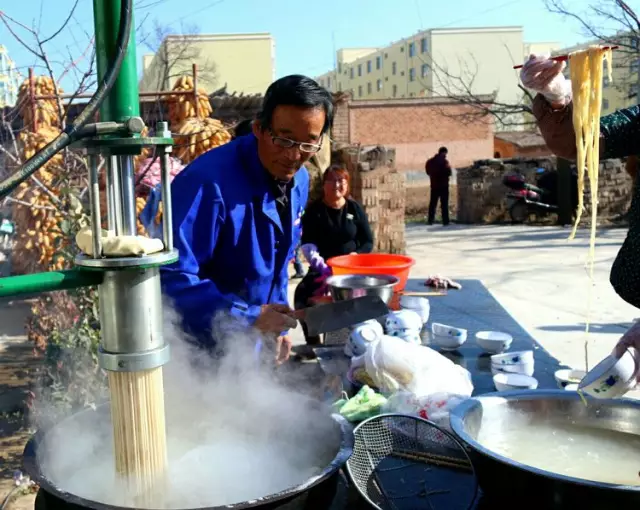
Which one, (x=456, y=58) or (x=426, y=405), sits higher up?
(x=456, y=58)

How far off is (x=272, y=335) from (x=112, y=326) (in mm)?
922

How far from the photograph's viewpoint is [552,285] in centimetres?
809

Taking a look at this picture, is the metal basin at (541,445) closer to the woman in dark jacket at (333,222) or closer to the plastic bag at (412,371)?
the plastic bag at (412,371)

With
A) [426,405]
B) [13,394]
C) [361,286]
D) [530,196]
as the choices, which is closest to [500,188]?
[530,196]

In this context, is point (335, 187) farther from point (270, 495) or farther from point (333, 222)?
point (270, 495)

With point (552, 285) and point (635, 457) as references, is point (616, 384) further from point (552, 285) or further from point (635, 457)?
point (552, 285)

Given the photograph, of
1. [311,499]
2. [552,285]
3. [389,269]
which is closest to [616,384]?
[311,499]

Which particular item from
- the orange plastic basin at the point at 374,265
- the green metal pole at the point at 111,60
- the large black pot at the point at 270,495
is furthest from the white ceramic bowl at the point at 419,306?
the green metal pole at the point at 111,60

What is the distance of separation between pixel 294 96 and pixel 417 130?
27.1 meters

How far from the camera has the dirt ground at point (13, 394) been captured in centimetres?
337

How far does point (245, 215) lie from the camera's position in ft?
6.70

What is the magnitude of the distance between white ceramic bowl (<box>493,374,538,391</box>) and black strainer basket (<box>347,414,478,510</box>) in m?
0.74

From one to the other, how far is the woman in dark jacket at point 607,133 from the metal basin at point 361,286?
3.42 feet

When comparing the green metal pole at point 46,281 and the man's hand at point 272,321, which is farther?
the man's hand at point 272,321
